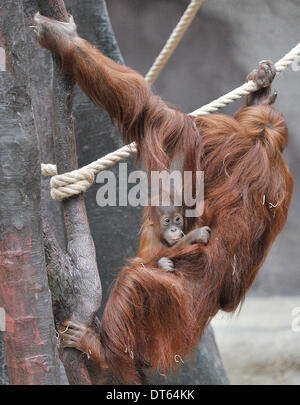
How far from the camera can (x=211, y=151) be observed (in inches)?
106

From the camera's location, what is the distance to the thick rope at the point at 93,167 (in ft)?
8.30

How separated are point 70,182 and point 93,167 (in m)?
0.14

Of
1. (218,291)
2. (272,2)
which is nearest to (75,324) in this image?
(218,291)

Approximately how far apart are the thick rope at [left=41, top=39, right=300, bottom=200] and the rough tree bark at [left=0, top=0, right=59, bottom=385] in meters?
0.56

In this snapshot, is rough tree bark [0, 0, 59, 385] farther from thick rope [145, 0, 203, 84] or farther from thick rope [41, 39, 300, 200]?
thick rope [145, 0, 203, 84]

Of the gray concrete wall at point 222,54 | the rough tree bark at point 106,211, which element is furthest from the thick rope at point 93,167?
the gray concrete wall at point 222,54

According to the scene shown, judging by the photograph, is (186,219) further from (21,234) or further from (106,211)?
(106,211)

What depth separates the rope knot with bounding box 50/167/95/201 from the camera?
2.53 m

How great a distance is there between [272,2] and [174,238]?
15.9 ft

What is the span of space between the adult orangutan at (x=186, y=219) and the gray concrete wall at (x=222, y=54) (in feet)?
14.4

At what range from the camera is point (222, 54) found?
724 centimetres

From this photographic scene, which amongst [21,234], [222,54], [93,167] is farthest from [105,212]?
[222,54]
